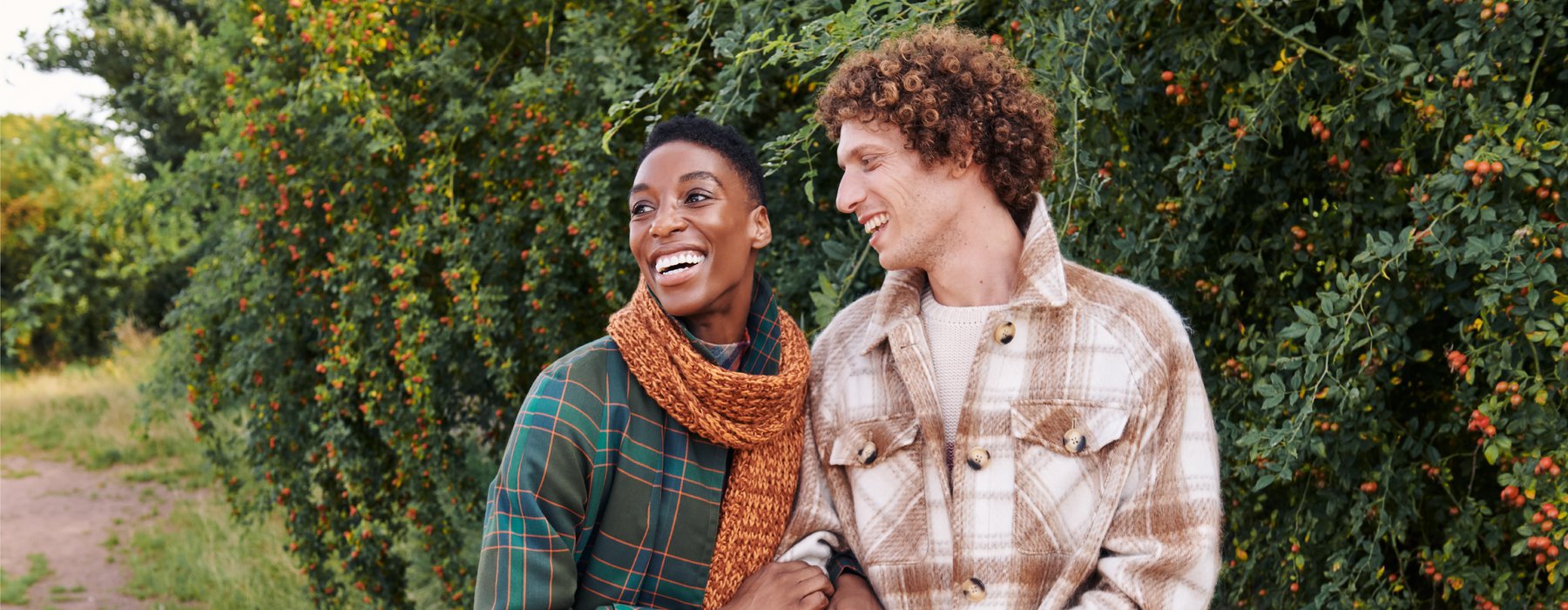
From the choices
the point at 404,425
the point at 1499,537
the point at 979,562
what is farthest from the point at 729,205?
the point at 404,425

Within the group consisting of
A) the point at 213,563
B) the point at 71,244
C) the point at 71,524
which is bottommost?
the point at 71,524

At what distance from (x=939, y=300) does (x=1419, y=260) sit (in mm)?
1035

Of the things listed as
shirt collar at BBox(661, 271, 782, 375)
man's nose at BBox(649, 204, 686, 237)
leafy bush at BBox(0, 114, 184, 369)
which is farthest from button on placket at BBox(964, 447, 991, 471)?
leafy bush at BBox(0, 114, 184, 369)

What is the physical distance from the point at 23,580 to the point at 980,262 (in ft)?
25.9

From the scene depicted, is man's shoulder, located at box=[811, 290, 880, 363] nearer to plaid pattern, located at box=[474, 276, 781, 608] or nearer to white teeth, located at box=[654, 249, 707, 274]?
plaid pattern, located at box=[474, 276, 781, 608]

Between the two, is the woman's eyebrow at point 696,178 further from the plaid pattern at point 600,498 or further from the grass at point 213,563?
the grass at point 213,563

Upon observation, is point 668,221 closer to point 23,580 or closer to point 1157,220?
point 1157,220

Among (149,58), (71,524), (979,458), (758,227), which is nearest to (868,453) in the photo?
(979,458)

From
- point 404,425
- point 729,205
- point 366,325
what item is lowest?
point 404,425

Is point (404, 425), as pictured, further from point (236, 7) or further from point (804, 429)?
point (804, 429)

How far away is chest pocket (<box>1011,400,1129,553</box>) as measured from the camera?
1.88m

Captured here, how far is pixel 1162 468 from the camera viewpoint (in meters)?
1.84

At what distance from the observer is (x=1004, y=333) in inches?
77.0

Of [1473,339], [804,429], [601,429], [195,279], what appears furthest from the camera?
[195,279]
